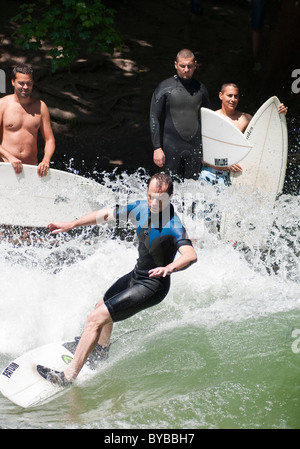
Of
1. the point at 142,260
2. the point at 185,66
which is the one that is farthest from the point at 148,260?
the point at 185,66

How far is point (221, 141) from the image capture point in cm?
652

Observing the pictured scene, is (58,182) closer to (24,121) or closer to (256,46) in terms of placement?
(24,121)

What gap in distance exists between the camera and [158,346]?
513 cm

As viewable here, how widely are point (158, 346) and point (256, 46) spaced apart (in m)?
6.40

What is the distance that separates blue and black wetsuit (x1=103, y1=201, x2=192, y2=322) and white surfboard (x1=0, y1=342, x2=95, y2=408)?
1.77ft

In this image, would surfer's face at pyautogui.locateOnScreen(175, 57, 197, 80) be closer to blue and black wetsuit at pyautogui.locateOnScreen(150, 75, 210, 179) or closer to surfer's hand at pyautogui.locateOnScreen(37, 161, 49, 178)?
blue and black wetsuit at pyautogui.locateOnScreen(150, 75, 210, 179)

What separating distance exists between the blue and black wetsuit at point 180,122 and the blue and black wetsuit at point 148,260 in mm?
2041

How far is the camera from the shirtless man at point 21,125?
6395mm

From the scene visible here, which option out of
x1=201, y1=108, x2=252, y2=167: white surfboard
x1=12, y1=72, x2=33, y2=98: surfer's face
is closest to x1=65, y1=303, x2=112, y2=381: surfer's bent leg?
x1=201, y1=108, x2=252, y2=167: white surfboard

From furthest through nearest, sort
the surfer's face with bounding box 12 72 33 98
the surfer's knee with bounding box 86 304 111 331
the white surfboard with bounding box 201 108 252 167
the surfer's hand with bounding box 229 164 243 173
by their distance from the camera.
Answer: the surfer's hand with bounding box 229 164 243 173
the white surfboard with bounding box 201 108 252 167
the surfer's face with bounding box 12 72 33 98
the surfer's knee with bounding box 86 304 111 331

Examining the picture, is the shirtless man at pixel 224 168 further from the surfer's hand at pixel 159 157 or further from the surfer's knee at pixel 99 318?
the surfer's knee at pixel 99 318

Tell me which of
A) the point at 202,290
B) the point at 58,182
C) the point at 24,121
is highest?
the point at 24,121

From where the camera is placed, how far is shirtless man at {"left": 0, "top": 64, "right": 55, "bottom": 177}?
6.39 metres
